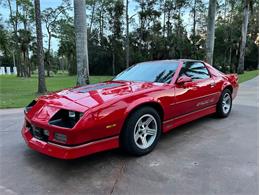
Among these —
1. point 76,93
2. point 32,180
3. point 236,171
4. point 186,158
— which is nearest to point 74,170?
point 32,180

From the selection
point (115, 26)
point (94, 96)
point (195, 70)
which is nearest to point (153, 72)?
point (195, 70)

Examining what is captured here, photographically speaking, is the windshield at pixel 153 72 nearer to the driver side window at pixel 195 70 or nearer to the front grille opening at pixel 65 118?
the driver side window at pixel 195 70

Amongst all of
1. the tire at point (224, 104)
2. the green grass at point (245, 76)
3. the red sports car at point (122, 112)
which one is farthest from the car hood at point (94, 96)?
the green grass at point (245, 76)

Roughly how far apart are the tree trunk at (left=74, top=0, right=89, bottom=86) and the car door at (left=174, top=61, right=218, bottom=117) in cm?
517

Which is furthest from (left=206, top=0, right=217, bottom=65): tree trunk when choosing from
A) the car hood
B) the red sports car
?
the car hood

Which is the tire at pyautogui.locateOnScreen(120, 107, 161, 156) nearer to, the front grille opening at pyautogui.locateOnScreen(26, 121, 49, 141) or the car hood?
the car hood

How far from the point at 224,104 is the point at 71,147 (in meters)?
3.95

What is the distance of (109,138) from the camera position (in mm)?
3055

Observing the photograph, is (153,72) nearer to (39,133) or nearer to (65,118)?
(65,118)

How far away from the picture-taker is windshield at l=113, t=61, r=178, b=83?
4164mm

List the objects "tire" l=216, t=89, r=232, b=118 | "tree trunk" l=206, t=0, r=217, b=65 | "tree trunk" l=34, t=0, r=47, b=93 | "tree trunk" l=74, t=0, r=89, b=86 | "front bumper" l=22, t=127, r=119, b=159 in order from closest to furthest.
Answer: "front bumper" l=22, t=127, r=119, b=159
"tire" l=216, t=89, r=232, b=118
"tree trunk" l=74, t=0, r=89, b=86
"tree trunk" l=34, t=0, r=47, b=93
"tree trunk" l=206, t=0, r=217, b=65

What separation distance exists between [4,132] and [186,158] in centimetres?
355

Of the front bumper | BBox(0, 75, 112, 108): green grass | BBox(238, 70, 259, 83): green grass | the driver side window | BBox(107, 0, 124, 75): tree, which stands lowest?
BBox(0, 75, 112, 108): green grass

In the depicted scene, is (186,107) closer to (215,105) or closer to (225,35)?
(215,105)
